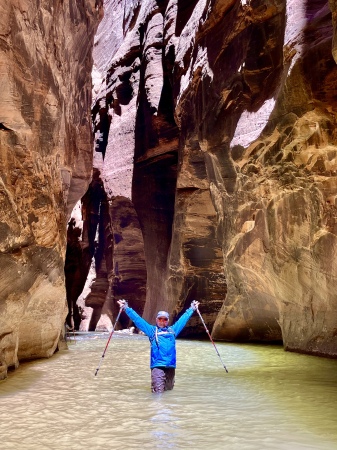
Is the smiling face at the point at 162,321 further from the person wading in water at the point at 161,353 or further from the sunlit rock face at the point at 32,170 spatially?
the sunlit rock face at the point at 32,170

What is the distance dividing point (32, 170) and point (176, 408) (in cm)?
459

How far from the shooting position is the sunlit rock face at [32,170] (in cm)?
718

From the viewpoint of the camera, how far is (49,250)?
29.9 feet

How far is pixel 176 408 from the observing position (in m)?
5.22

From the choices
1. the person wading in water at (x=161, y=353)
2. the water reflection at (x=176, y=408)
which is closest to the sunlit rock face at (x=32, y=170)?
the water reflection at (x=176, y=408)

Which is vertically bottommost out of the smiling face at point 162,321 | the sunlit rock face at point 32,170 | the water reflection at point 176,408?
the water reflection at point 176,408

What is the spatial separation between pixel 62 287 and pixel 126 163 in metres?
14.1

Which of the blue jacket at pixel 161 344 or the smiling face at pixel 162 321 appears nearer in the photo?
Result: the blue jacket at pixel 161 344

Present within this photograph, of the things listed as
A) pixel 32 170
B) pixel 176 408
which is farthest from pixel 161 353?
pixel 32 170

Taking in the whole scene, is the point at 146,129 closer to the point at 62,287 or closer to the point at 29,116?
the point at 62,287

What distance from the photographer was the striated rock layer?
352 inches

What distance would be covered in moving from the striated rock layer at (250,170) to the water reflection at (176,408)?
247 centimetres

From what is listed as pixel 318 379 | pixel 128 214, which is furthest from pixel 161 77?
pixel 318 379

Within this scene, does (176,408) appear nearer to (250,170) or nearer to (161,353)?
(161,353)
